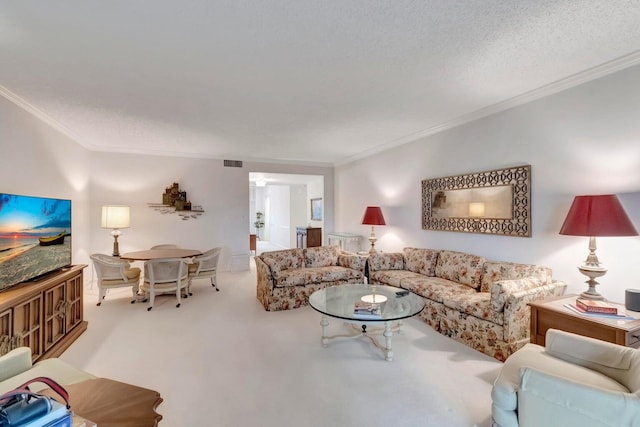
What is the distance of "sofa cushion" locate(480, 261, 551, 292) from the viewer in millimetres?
2945

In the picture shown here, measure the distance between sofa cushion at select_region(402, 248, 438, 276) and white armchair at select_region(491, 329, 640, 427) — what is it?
209 cm

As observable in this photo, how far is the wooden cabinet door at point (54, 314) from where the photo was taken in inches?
105

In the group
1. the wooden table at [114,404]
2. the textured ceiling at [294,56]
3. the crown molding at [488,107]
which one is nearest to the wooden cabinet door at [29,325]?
the wooden table at [114,404]

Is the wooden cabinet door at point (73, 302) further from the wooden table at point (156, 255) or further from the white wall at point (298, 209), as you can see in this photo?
the white wall at point (298, 209)

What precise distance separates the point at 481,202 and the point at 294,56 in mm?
2852

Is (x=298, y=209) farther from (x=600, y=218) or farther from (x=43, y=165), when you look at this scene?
(x=600, y=218)

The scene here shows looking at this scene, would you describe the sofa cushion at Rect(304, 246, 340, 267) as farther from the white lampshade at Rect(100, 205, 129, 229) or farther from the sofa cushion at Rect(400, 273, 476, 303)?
the white lampshade at Rect(100, 205, 129, 229)

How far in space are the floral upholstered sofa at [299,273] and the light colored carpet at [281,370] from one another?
294 mm

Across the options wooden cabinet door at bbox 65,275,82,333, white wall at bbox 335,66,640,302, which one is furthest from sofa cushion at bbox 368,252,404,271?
wooden cabinet door at bbox 65,275,82,333

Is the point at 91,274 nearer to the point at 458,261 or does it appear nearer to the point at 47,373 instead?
A: the point at 47,373

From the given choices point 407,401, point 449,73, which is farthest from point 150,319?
point 449,73

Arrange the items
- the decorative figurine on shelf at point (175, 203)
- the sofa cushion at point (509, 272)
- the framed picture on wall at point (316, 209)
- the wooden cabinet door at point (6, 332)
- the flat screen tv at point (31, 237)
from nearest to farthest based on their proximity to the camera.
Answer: the wooden cabinet door at point (6, 332), the flat screen tv at point (31, 237), the sofa cushion at point (509, 272), the decorative figurine on shelf at point (175, 203), the framed picture on wall at point (316, 209)

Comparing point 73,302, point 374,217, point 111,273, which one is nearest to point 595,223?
point 374,217

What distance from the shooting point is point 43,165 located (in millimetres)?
3658
